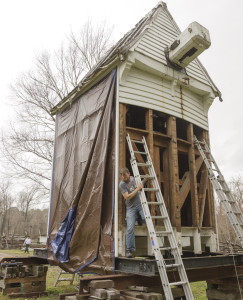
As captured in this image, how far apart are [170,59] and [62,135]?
13.5ft

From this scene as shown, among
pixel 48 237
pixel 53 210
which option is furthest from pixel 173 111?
pixel 48 237

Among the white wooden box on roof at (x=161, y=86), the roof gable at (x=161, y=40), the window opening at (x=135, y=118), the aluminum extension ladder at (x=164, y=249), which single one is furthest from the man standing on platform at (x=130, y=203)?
the roof gable at (x=161, y=40)

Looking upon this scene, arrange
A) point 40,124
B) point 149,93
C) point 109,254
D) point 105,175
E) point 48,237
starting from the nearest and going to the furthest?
point 109,254 → point 105,175 → point 149,93 → point 48,237 → point 40,124

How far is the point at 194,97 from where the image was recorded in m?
8.81

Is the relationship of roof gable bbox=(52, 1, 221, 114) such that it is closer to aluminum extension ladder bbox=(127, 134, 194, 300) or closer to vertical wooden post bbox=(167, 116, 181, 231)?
vertical wooden post bbox=(167, 116, 181, 231)

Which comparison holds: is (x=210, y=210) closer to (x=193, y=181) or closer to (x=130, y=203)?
(x=193, y=181)

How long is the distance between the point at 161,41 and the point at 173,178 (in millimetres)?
3881

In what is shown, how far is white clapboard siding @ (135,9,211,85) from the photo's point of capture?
757 cm

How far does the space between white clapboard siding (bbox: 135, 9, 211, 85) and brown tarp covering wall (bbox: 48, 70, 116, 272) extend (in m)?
1.20

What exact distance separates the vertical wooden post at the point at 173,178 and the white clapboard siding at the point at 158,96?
1.52 ft

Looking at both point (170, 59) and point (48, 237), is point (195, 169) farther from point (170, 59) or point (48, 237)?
point (48, 237)

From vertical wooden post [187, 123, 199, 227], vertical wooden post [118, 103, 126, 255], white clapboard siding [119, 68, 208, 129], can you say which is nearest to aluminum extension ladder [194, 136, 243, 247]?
vertical wooden post [187, 123, 199, 227]

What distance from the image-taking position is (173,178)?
7137 mm

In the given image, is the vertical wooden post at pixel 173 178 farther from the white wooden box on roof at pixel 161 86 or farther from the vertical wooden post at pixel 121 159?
the vertical wooden post at pixel 121 159
